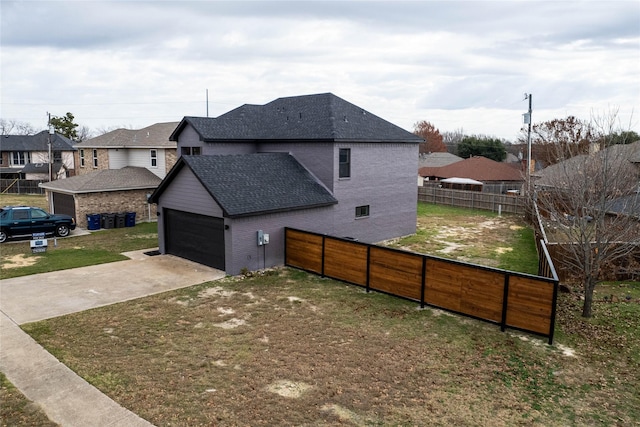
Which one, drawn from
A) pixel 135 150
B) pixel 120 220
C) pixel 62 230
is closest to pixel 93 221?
pixel 120 220

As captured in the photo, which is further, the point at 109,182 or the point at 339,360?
the point at 109,182

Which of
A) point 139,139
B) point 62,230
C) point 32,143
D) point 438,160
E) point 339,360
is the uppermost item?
point 139,139

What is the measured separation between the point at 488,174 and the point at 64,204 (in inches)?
1546

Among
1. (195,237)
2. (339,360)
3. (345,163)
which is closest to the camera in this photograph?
(339,360)

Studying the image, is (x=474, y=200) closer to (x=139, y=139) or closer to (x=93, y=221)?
(x=139, y=139)

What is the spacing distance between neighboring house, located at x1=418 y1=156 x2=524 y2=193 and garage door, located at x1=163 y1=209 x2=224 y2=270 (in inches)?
1349

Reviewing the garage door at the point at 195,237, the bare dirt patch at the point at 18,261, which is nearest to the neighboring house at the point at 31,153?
the bare dirt patch at the point at 18,261

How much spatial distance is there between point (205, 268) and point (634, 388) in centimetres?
1444

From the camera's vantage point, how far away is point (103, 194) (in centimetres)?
2875

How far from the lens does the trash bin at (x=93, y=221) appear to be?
27.3 metres

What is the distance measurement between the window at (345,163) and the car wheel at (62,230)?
1487 cm

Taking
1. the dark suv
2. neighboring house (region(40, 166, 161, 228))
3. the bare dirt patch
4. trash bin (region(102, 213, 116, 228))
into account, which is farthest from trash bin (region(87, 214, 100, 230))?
the bare dirt patch

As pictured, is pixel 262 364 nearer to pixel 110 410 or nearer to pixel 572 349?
pixel 110 410

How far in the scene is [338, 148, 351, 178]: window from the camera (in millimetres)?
22609
